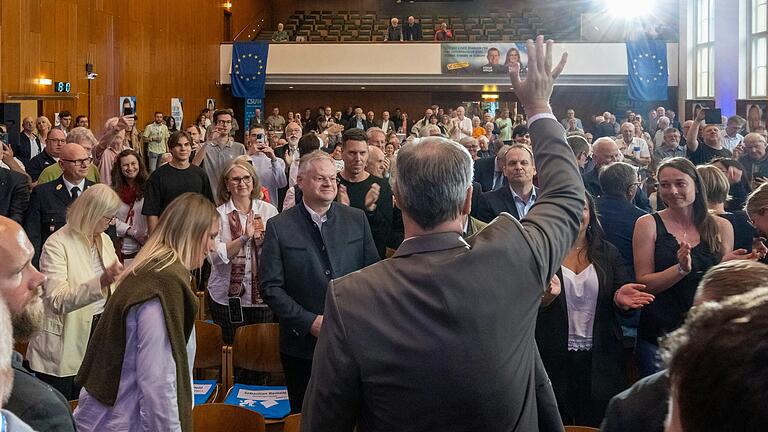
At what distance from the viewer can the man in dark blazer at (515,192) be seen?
4.20 metres

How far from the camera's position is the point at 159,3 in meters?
16.9

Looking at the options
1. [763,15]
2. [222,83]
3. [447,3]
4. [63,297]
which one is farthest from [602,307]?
[447,3]

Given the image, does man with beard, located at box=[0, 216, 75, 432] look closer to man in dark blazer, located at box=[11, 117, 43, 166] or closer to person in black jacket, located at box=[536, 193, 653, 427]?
person in black jacket, located at box=[536, 193, 653, 427]

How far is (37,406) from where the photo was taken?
175cm

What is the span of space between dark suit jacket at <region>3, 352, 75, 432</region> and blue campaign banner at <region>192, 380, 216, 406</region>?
1.87 metres

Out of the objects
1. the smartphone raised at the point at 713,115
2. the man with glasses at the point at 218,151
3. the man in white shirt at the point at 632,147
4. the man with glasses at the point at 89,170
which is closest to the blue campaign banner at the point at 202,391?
the man with glasses at the point at 89,170

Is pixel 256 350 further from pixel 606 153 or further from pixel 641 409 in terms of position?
pixel 606 153

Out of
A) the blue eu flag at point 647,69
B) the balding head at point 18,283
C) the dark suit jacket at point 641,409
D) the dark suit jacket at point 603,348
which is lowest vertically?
the dark suit jacket at point 603,348

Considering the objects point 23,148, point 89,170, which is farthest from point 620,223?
point 23,148

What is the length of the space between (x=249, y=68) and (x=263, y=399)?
17.1 m

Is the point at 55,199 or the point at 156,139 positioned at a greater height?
the point at 156,139

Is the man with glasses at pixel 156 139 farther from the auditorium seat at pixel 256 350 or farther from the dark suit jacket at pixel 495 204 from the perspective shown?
the dark suit jacket at pixel 495 204

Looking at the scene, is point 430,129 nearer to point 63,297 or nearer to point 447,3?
point 63,297

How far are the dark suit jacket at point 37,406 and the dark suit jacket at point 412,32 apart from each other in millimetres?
19109
